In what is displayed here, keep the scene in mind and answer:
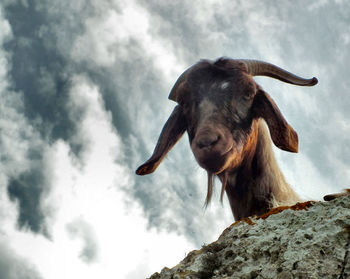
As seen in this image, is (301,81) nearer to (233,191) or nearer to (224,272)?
(233,191)

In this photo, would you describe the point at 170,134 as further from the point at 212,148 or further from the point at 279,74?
the point at 279,74

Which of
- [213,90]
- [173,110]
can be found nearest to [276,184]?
[213,90]

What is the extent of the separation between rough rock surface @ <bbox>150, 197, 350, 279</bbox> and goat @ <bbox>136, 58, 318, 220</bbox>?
6.36 feet

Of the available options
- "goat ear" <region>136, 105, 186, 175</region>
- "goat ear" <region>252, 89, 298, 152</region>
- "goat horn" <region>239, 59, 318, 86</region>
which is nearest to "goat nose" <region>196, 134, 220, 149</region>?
"goat ear" <region>252, 89, 298, 152</region>

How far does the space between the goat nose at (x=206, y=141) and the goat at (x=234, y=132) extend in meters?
0.02

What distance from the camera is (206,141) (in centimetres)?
350

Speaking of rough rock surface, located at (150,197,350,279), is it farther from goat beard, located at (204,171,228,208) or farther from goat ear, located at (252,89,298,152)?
goat ear, located at (252,89,298,152)

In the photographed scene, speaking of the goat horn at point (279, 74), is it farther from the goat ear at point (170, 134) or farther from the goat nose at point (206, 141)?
the goat nose at point (206, 141)

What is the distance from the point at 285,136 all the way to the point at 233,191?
0.88m

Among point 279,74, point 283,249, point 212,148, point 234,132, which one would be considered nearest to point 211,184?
point 234,132

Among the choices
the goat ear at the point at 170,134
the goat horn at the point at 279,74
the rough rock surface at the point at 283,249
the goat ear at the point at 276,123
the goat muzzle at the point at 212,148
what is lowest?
the rough rock surface at the point at 283,249

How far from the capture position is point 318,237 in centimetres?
137

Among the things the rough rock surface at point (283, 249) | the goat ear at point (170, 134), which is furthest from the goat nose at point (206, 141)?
the rough rock surface at point (283, 249)

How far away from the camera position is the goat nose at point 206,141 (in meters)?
3.50
